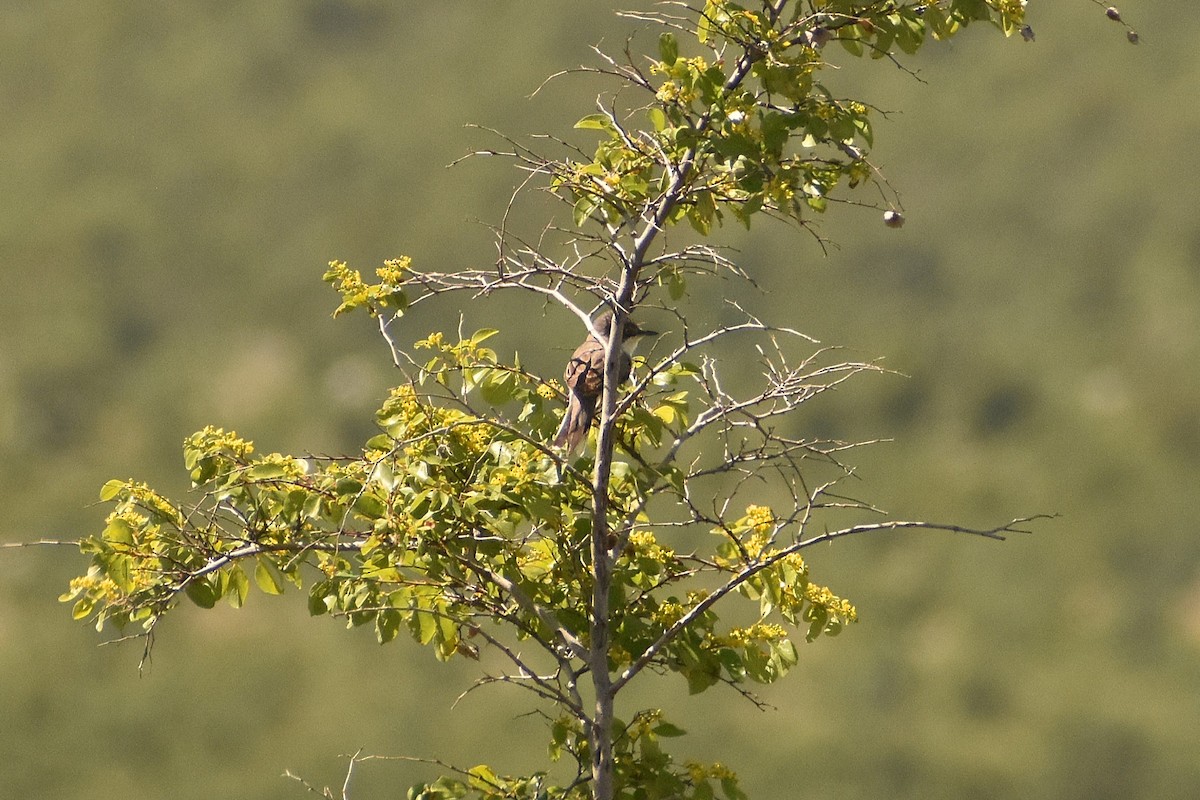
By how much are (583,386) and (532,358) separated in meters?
55.1

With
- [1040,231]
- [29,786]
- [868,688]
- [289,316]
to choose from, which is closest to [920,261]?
[1040,231]

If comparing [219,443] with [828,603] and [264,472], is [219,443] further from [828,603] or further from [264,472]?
[828,603]

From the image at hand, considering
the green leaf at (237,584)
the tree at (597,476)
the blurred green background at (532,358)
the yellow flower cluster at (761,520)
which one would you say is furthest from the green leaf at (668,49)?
the blurred green background at (532,358)

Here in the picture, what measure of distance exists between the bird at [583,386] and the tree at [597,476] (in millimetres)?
260

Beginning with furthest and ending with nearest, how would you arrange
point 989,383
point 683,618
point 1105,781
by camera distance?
point 989,383 → point 1105,781 → point 683,618

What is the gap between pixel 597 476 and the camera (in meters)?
5.59

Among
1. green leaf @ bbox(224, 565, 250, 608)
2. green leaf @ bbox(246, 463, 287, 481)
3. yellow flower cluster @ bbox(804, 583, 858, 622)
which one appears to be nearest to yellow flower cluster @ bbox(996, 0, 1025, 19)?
yellow flower cluster @ bbox(804, 583, 858, 622)

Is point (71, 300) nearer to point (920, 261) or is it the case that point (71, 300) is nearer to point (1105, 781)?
point (920, 261)

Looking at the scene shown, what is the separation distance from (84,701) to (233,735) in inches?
225

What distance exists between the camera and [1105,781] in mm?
58125

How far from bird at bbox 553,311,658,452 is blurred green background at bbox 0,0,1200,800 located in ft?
145

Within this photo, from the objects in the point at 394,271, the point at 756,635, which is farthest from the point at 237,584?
the point at 756,635

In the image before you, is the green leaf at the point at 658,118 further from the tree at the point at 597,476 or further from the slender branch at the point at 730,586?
the slender branch at the point at 730,586

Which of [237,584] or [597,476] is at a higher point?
[597,476]
